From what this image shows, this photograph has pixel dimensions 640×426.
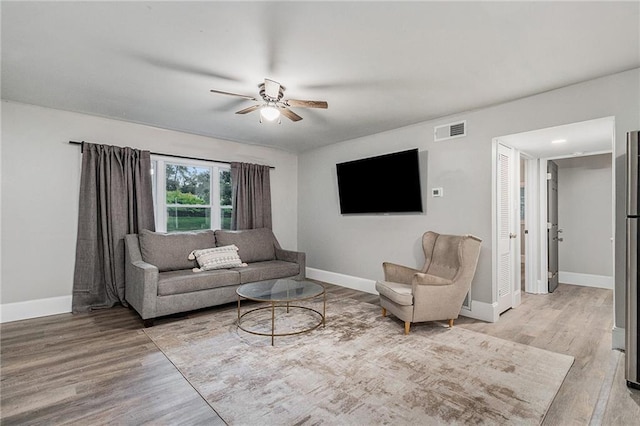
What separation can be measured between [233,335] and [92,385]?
116 centimetres

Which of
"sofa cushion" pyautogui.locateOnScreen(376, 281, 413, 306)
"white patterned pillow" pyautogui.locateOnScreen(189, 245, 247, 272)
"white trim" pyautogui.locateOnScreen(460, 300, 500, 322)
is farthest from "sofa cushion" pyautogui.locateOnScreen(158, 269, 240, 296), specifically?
"white trim" pyautogui.locateOnScreen(460, 300, 500, 322)

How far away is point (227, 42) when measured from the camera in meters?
2.21

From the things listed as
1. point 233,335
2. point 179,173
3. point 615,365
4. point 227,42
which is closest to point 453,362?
point 615,365

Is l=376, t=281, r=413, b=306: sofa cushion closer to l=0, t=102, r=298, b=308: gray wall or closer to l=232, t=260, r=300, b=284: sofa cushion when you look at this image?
l=232, t=260, r=300, b=284: sofa cushion

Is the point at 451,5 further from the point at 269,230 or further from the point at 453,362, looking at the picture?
the point at 269,230

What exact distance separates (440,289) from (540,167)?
3065 millimetres

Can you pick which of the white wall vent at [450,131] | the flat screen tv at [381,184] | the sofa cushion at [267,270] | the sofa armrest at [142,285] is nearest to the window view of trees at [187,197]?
the sofa armrest at [142,285]

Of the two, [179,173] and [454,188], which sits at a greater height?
[179,173]

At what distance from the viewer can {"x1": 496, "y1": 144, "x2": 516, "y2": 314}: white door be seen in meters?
3.60

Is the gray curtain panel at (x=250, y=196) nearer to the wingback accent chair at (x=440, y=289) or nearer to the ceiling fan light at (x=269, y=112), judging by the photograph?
the ceiling fan light at (x=269, y=112)

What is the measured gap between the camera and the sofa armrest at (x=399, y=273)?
143 inches

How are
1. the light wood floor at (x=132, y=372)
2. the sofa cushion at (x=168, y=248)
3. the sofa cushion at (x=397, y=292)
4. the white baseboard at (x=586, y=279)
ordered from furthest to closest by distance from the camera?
the white baseboard at (x=586, y=279) → the sofa cushion at (x=168, y=248) → the sofa cushion at (x=397, y=292) → the light wood floor at (x=132, y=372)

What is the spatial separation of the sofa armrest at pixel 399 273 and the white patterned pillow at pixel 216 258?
200cm

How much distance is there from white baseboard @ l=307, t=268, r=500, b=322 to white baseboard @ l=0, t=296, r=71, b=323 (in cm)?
359
